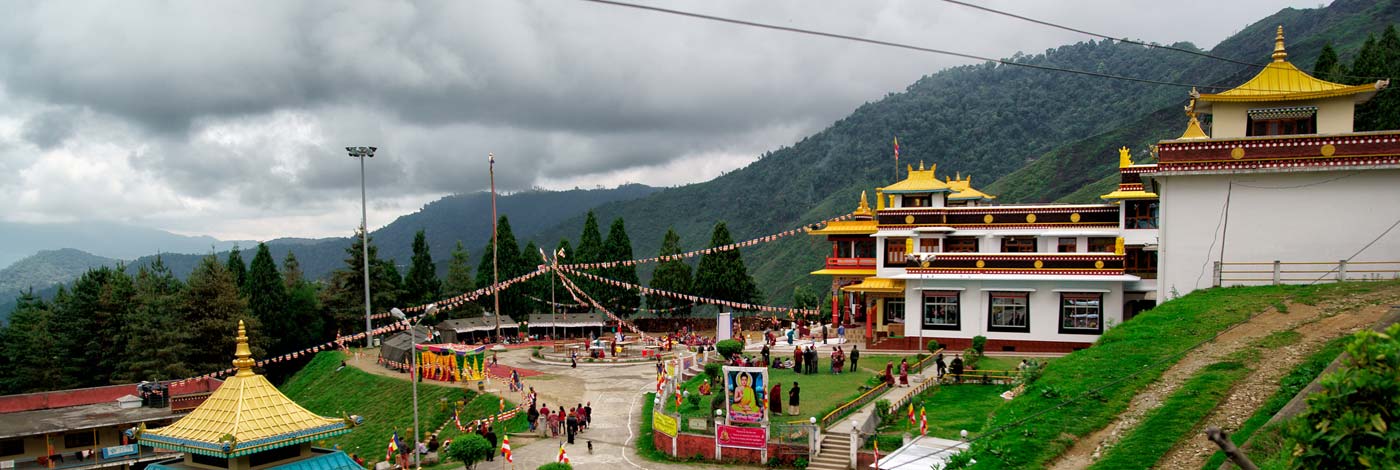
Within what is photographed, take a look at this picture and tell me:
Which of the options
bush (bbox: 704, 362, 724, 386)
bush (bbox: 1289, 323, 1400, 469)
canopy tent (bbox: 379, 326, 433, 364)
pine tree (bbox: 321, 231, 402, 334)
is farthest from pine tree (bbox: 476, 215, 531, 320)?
bush (bbox: 1289, 323, 1400, 469)

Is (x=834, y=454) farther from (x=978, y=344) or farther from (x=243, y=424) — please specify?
(x=243, y=424)

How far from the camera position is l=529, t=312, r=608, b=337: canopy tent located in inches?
2124

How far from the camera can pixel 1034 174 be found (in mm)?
101312

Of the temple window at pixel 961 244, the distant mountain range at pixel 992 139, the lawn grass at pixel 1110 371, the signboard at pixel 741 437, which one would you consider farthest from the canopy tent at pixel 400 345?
the distant mountain range at pixel 992 139

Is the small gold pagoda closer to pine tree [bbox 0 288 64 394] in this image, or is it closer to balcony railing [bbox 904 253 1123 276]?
balcony railing [bbox 904 253 1123 276]

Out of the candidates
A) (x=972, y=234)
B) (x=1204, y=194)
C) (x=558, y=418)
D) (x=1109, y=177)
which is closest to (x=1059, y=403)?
(x=1204, y=194)

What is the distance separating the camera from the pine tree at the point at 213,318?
4775 centimetres

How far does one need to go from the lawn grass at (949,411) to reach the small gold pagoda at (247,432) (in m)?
13.5

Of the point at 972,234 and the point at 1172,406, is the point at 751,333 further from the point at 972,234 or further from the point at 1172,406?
the point at 1172,406

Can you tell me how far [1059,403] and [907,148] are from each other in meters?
128

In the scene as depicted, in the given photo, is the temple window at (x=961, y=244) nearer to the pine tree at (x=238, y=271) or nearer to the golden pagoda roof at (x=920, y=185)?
the golden pagoda roof at (x=920, y=185)

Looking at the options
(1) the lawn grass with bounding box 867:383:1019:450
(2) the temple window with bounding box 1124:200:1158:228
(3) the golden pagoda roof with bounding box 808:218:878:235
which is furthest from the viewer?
(3) the golden pagoda roof with bounding box 808:218:878:235

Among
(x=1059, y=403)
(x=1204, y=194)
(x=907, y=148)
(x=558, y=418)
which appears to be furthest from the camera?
(x=907, y=148)

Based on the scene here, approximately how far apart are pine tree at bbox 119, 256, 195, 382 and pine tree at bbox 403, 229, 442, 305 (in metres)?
15.7
